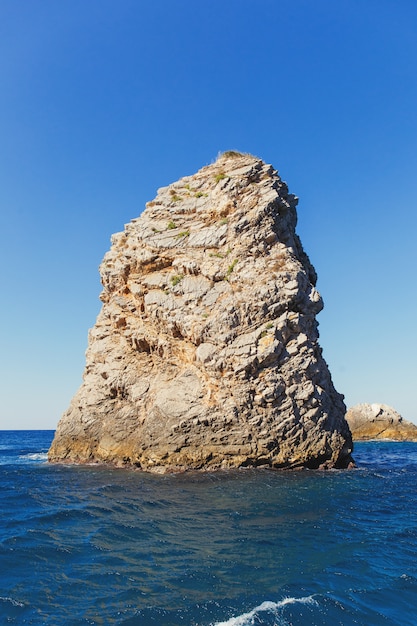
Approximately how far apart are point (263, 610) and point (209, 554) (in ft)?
10.1

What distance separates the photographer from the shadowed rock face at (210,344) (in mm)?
23094

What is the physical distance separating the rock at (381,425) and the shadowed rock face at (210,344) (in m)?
45.3

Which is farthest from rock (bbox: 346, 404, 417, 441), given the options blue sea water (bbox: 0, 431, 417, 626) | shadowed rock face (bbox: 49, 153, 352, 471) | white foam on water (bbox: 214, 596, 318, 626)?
white foam on water (bbox: 214, 596, 318, 626)

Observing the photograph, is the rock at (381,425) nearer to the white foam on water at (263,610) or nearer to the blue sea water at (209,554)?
the blue sea water at (209,554)

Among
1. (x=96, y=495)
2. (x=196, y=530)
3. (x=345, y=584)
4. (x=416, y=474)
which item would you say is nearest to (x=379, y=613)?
(x=345, y=584)

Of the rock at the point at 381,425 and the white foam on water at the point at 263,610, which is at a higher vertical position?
the white foam on water at the point at 263,610

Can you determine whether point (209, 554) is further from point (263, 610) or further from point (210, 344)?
point (210, 344)

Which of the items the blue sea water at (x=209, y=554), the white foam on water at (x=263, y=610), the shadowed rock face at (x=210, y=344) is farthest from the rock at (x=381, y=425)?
the white foam on water at (x=263, y=610)

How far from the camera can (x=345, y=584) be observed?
9281 millimetres

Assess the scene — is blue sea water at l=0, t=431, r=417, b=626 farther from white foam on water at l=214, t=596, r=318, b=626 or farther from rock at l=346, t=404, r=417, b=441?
rock at l=346, t=404, r=417, b=441

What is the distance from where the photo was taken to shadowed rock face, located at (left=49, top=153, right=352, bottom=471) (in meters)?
23.1

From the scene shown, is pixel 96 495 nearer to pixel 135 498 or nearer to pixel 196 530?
pixel 135 498

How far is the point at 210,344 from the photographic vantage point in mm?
24859

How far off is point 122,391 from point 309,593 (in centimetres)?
2046
